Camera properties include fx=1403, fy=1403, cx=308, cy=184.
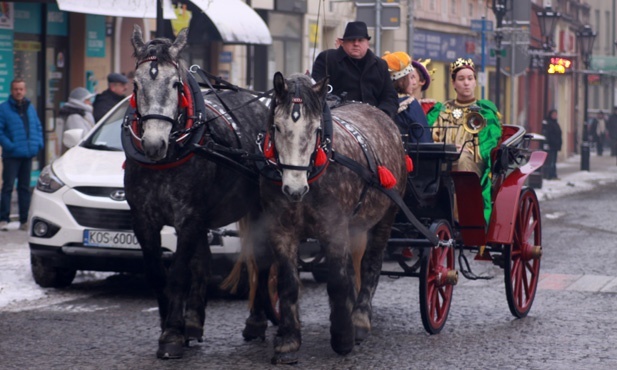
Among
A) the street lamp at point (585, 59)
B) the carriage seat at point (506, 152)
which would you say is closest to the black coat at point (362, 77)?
the carriage seat at point (506, 152)

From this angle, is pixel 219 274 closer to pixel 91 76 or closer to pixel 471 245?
pixel 471 245

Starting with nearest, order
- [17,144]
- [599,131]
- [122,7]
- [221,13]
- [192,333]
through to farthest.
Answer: [192,333] < [17,144] < [122,7] < [221,13] < [599,131]

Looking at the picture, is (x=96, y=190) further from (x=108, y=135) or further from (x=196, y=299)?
(x=196, y=299)

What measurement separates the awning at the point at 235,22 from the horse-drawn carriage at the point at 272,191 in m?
14.2

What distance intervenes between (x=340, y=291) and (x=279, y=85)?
4.43 feet

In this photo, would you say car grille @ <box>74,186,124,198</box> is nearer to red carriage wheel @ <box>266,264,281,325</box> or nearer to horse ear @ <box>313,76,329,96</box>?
red carriage wheel @ <box>266,264,281,325</box>

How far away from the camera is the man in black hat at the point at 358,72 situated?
10.0m

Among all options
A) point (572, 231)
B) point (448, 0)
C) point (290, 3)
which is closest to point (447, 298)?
point (572, 231)

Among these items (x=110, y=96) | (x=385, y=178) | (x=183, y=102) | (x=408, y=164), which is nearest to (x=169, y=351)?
(x=183, y=102)

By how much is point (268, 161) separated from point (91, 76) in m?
15.5

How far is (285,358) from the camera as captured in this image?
829 cm

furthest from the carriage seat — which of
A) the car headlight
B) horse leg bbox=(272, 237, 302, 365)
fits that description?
Result: the car headlight

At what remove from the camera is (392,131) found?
9.67 m

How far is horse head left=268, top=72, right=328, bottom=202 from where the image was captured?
796 centimetres
